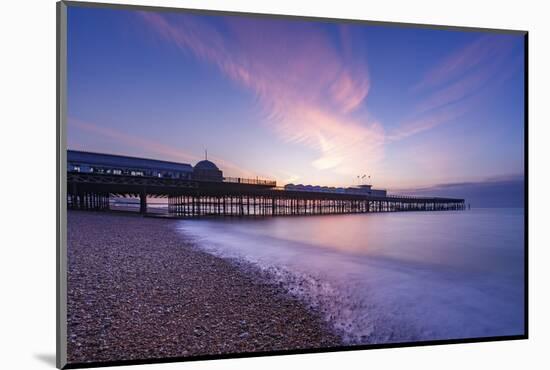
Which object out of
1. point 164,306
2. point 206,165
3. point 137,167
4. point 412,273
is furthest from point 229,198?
point 412,273

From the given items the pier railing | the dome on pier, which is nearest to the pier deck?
the pier railing

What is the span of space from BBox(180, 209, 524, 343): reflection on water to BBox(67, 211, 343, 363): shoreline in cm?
25

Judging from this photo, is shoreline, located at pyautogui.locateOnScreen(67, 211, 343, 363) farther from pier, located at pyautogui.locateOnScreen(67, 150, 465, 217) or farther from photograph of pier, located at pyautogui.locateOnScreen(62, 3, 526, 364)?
A: pier, located at pyautogui.locateOnScreen(67, 150, 465, 217)

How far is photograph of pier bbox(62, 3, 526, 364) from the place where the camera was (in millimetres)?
3436

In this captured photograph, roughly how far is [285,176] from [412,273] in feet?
4.76

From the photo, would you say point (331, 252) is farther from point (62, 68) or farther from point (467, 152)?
point (62, 68)

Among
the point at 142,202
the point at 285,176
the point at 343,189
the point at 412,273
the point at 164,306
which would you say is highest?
the point at 285,176

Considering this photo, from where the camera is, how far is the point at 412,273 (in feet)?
13.6

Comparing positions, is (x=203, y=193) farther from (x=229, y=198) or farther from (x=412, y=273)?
(x=412, y=273)

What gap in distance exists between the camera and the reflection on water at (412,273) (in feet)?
12.7

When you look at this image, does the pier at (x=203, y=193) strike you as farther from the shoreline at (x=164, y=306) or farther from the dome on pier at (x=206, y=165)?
the shoreline at (x=164, y=306)

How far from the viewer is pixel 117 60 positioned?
353cm
